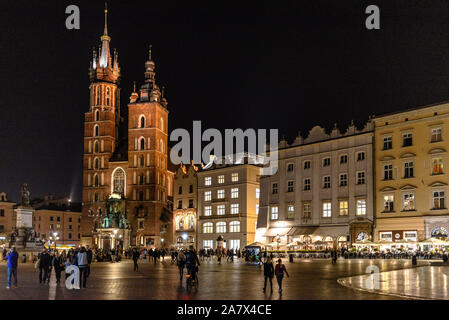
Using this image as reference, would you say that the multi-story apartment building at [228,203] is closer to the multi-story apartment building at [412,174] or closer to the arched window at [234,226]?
the arched window at [234,226]

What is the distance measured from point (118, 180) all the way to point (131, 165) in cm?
462

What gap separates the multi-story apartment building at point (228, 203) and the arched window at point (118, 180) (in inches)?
1093

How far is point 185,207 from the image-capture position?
9225cm

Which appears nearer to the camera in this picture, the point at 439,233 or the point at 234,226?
the point at 439,233

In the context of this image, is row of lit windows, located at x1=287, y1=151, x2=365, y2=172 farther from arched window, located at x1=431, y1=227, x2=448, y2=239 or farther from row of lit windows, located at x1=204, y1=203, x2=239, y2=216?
row of lit windows, located at x1=204, y1=203, x2=239, y2=216

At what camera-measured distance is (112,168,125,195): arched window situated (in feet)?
364

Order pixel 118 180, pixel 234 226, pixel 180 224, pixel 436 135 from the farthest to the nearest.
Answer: pixel 118 180, pixel 180 224, pixel 234 226, pixel 436 135

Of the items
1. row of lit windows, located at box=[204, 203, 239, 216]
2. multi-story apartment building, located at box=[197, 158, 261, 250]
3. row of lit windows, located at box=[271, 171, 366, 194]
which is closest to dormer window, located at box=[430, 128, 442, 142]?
row of lit windows, located at box=[271, 171, 366, 194]

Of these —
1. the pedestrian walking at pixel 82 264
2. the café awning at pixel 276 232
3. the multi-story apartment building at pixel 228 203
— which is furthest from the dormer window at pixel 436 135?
the pedestrian walking at pixel 82 264

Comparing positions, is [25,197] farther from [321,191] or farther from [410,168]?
[410,168]

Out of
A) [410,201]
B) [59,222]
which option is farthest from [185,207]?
[59,222]

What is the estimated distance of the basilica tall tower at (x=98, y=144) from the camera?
110938 mm
